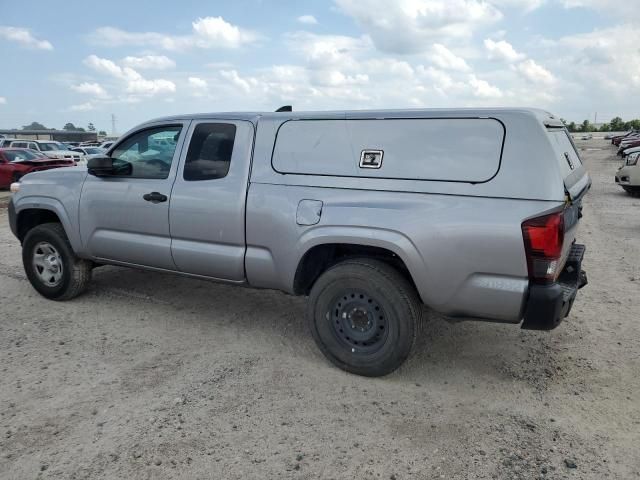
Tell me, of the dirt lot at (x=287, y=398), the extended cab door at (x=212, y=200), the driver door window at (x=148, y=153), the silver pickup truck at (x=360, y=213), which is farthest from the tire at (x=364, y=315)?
the driver door window at (x=148, y=153)

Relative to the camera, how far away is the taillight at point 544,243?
3.00 meters

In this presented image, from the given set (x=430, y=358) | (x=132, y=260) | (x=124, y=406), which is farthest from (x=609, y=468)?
(x=132, y=260)

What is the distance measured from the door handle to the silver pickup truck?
0.01 meters

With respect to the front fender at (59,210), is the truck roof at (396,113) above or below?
above

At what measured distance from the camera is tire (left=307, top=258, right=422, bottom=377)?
3.51 meters

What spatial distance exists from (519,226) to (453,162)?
58 centimetres

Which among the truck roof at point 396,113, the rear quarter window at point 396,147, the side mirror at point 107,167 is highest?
the truck roof at point 396,113

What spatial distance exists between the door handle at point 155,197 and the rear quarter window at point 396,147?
1128 millimetres

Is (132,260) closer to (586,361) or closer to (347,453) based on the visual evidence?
(347,453)

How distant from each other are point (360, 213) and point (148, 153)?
230cm

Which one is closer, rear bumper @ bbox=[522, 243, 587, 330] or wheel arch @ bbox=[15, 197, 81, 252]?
rear bumper @ bbox=[522, 243, 587, 330]

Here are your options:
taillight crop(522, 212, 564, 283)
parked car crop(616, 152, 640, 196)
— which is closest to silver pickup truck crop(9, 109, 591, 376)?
taillight crop(522, 212, 564, 283)

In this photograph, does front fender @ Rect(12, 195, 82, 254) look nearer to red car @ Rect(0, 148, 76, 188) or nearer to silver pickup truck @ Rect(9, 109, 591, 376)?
silver pickup truck @ Rect(9, 109, 591, 376)

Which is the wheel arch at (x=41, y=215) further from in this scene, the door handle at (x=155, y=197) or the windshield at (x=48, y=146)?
the windshield at (x=48, y=146)
